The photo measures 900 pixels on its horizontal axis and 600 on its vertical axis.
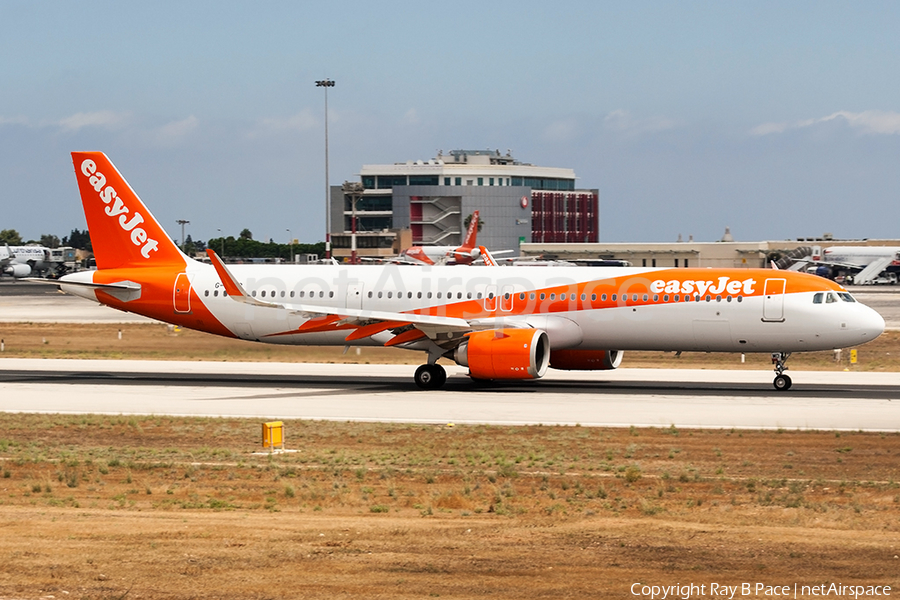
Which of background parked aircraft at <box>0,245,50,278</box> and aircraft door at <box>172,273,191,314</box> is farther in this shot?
background parked aircraft at <box>0,245,50,278</box>

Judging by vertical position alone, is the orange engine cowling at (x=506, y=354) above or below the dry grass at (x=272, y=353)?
above

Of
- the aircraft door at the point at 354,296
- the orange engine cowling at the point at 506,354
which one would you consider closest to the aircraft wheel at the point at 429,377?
the orange engine cowling at the point at 506,354

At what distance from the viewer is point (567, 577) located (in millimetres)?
13688

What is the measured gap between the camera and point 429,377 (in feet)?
124

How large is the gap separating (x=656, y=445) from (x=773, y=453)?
2564mm

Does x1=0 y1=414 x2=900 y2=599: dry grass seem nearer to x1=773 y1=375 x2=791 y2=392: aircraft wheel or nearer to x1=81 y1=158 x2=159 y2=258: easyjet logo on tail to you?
x1=773 y1=375 x2=791 y2=392: aircraft wheel

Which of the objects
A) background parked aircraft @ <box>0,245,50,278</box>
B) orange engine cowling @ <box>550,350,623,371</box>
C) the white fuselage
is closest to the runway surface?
orange engine cowling @ <box>550,350,623,371</box>

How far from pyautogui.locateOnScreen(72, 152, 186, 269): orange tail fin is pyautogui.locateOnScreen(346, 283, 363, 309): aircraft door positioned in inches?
266

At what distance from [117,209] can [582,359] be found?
17.9 m

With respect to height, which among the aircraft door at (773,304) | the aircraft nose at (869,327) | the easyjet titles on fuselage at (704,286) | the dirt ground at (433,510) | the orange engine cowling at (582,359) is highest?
the easyjet titles on fuselage at (704,286)

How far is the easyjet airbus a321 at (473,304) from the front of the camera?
3559 centimetres

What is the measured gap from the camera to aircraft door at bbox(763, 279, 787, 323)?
1398 inches

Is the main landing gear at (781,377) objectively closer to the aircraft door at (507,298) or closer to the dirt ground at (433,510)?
the aircraft door at (507,298)

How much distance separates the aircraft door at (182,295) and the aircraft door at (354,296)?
592cm
